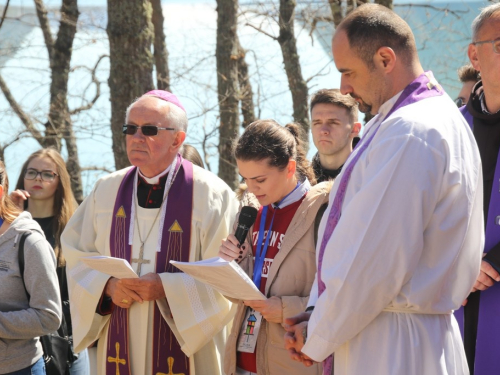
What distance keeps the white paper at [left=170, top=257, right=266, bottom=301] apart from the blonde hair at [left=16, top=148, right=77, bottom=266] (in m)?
2.38

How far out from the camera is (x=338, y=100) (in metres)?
4.91

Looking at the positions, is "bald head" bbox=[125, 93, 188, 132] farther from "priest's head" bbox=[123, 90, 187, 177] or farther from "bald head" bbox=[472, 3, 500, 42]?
"bald head" bbox=[472, 3, 500, 42]

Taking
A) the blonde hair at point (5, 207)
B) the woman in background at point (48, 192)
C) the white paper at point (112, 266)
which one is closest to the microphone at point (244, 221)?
the white paper at point (112, 266)

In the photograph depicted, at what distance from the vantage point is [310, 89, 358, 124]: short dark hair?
16.1ft

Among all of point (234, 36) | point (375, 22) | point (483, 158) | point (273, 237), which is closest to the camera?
point (375, 22)

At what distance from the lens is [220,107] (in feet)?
40.7

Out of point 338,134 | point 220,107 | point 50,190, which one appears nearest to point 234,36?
point 220,107

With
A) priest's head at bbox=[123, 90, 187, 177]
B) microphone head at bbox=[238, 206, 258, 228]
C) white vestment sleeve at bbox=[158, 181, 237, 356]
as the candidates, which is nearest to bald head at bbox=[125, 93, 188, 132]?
priest's head at bbox=[123, 90, 187, 177]

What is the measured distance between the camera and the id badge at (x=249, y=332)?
3980 mm

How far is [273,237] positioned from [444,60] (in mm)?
11282

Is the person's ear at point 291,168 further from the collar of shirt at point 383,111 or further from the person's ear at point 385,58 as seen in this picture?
the person's ear at point 385,58

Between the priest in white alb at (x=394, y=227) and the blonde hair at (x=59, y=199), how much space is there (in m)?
3.22

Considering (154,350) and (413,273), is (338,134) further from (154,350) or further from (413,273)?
(413,273)

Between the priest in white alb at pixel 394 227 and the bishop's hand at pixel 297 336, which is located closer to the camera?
the priest in white alb at pixel 394 227
